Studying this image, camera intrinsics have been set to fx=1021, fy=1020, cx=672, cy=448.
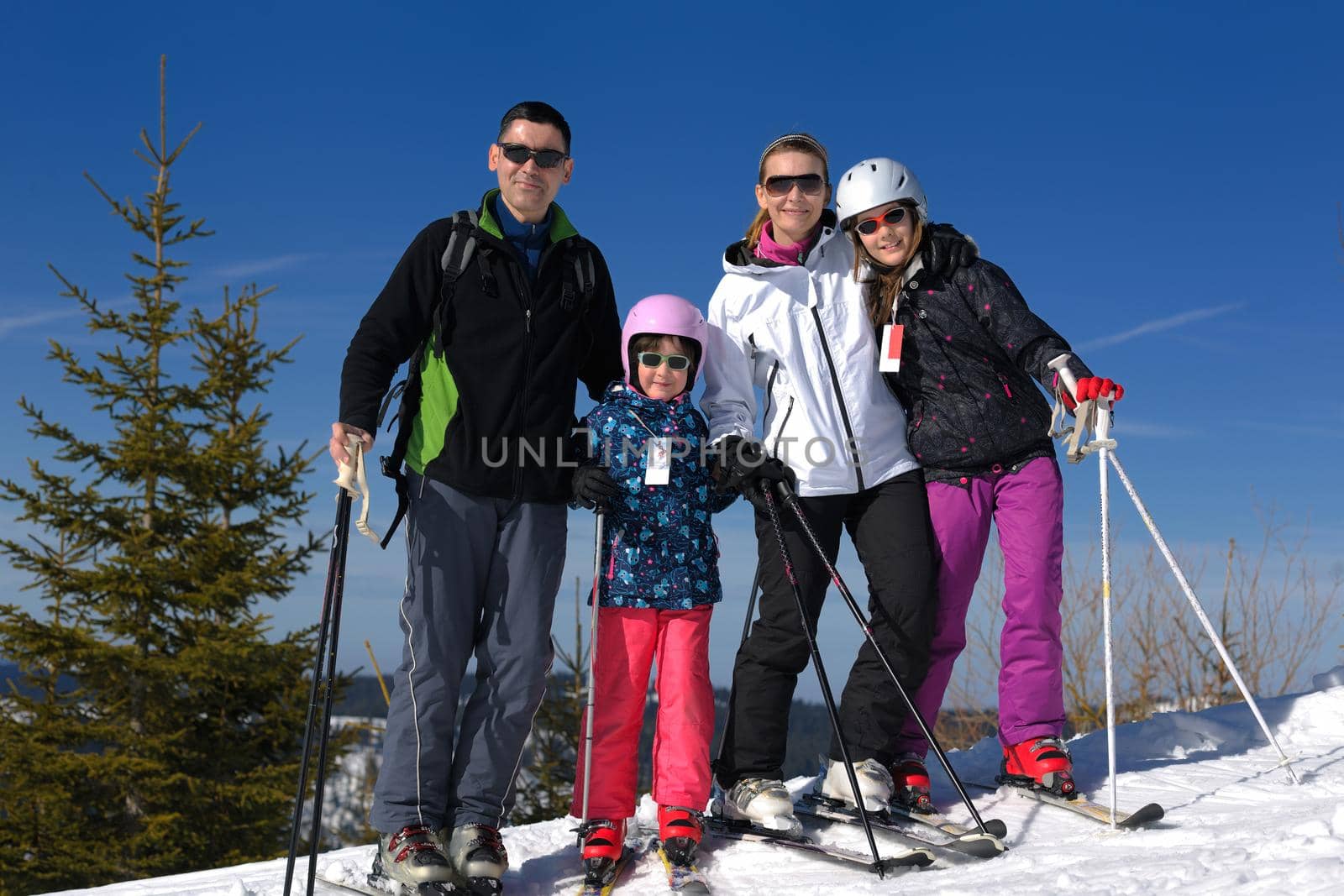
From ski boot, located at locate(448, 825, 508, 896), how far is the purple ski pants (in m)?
1.68

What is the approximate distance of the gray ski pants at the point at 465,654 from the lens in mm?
3549

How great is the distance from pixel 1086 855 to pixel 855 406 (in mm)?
1756

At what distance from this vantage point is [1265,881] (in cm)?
262

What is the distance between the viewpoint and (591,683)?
3646 mm

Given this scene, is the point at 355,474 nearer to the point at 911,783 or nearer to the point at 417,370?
the point at 417,370

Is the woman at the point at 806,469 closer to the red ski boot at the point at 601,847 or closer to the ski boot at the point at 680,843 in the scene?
the ski boot at the point at 680,843

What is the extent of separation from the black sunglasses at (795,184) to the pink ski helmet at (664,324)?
63 centimetres

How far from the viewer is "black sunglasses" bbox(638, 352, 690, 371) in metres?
3.82

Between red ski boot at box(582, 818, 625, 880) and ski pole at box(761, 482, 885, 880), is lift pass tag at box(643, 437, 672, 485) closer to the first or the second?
ski pole at box(761, 482, 885, 880)

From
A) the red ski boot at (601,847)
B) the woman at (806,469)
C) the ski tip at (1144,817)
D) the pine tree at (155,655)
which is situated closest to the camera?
the red ski boot at (601,847)

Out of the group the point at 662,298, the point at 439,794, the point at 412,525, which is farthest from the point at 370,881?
the point at 662,298

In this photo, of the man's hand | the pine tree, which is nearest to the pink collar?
the man's hand

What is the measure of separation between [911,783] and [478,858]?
68.0 inches

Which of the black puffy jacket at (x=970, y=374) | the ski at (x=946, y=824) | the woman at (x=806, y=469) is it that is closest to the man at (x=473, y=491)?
the woman at (x=806, y=469)
